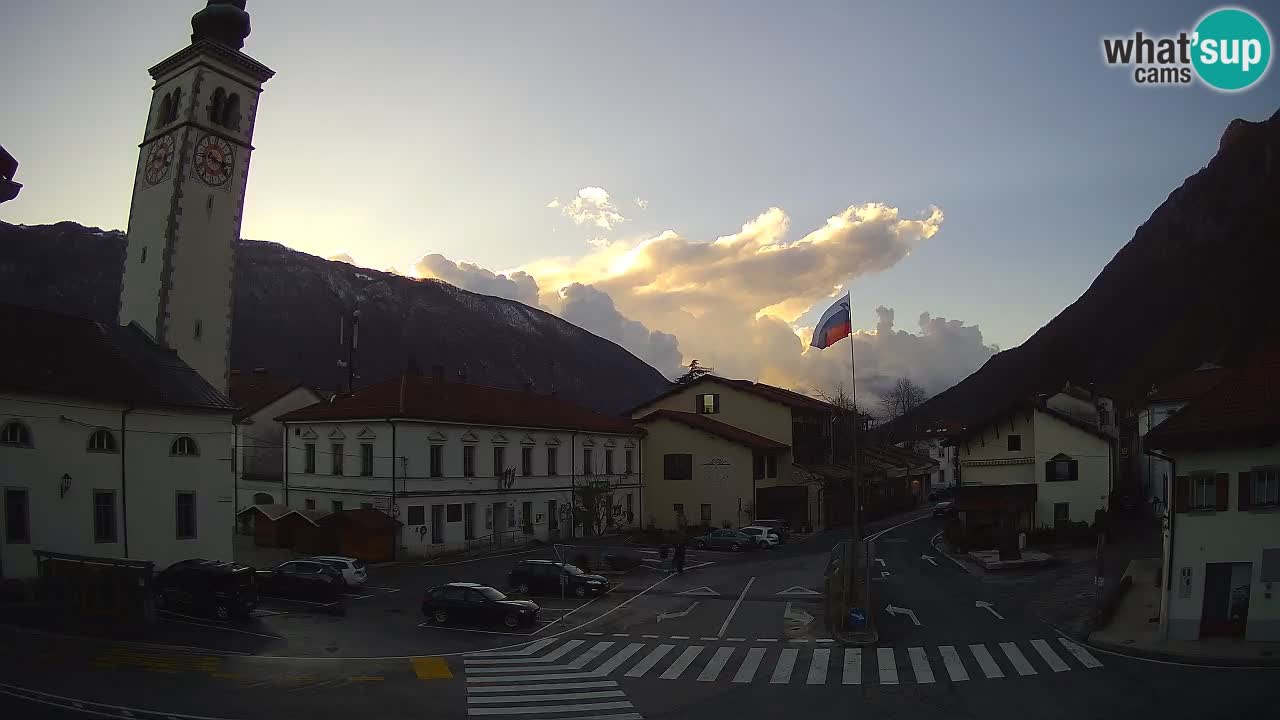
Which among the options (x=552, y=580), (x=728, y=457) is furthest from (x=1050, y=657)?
(x=728, y=457)

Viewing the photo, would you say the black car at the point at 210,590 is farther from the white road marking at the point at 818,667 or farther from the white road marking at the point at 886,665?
the white road marking at the point at 886,665

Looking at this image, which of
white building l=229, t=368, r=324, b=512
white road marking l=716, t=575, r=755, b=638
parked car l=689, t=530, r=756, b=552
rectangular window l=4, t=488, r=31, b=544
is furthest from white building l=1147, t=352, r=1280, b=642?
white building l=229, t=368, r=324, b=512

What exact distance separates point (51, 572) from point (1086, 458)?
5132 centimetres

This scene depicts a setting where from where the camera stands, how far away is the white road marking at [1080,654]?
23.0 meters

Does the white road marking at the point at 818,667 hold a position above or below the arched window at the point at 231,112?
below

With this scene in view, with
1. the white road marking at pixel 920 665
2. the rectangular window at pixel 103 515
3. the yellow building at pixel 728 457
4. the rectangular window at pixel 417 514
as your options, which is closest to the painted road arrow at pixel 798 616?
the white road marking at pixel 920 665

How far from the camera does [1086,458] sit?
50156 millimetres

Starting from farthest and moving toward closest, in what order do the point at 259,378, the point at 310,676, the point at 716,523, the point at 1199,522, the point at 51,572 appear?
the point at 259,378 < the point at 716,523 < the point at 51,572 < the point at 1199,522 < the point at 310,676

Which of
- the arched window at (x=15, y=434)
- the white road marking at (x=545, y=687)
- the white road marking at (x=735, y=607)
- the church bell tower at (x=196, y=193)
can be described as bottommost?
the white road marking at (x=735, y=607)

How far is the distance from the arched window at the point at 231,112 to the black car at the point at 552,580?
3089 centimetres

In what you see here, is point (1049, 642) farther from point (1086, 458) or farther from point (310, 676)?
point (1086, 458)

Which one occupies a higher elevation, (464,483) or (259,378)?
(259,378)

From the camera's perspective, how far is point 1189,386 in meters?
66.9

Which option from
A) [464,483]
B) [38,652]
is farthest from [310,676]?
[464,483]
